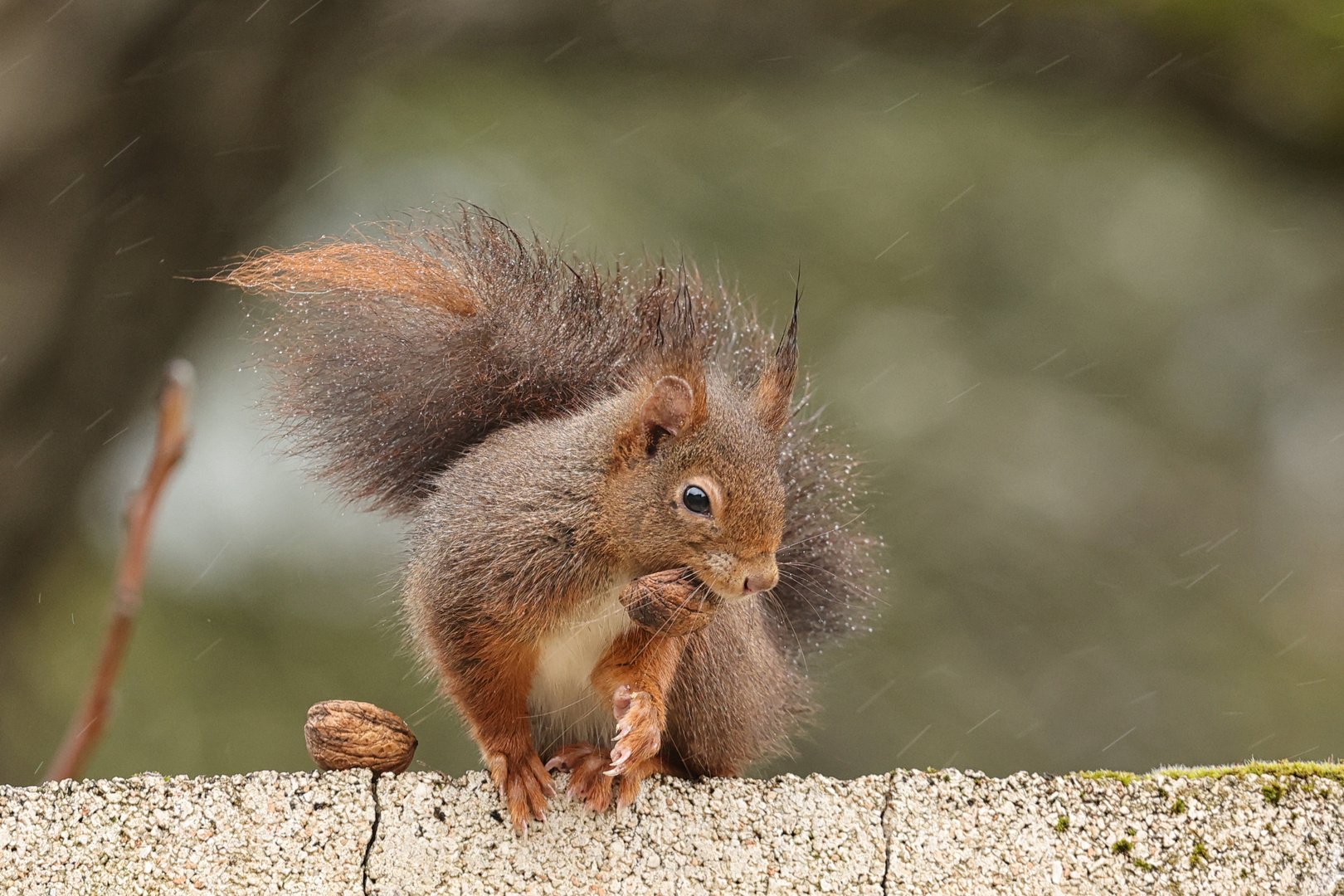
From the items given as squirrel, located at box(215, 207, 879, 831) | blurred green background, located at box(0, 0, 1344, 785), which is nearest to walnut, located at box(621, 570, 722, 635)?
squirrel, located at box(215, 207, 879, 831)

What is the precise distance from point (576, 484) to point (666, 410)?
0.37 feet

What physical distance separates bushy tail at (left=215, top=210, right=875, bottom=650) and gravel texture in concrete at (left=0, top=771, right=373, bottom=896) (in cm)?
46

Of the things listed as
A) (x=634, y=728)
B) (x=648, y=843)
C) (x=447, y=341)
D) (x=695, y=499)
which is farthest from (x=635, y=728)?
(x=447, y=341)

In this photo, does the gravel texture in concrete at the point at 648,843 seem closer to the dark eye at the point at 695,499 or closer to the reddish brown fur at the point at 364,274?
the dark eye at the point at 695,499

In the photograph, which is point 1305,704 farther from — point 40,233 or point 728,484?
point 40,233

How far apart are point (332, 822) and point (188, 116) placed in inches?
55.7

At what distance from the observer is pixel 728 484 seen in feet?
3.96

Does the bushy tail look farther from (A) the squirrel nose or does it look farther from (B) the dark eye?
(A) the squirrel nose

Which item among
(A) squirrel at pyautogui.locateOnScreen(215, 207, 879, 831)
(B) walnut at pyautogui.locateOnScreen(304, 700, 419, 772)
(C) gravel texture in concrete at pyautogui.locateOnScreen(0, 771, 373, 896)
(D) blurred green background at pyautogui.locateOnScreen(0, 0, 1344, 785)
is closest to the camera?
(C) gravel texture in concrete at pyautogui.locateOnScreen(0, 771, 373, 896)

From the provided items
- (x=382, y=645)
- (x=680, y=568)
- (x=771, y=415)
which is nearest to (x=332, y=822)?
(x=680, y=568)

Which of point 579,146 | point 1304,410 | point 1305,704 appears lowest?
point 1305,704

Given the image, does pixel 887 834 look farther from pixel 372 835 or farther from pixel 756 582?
pixel 372 835

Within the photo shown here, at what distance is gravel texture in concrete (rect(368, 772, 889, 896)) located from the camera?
1030 mm

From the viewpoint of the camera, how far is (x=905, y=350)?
9.21 feet
